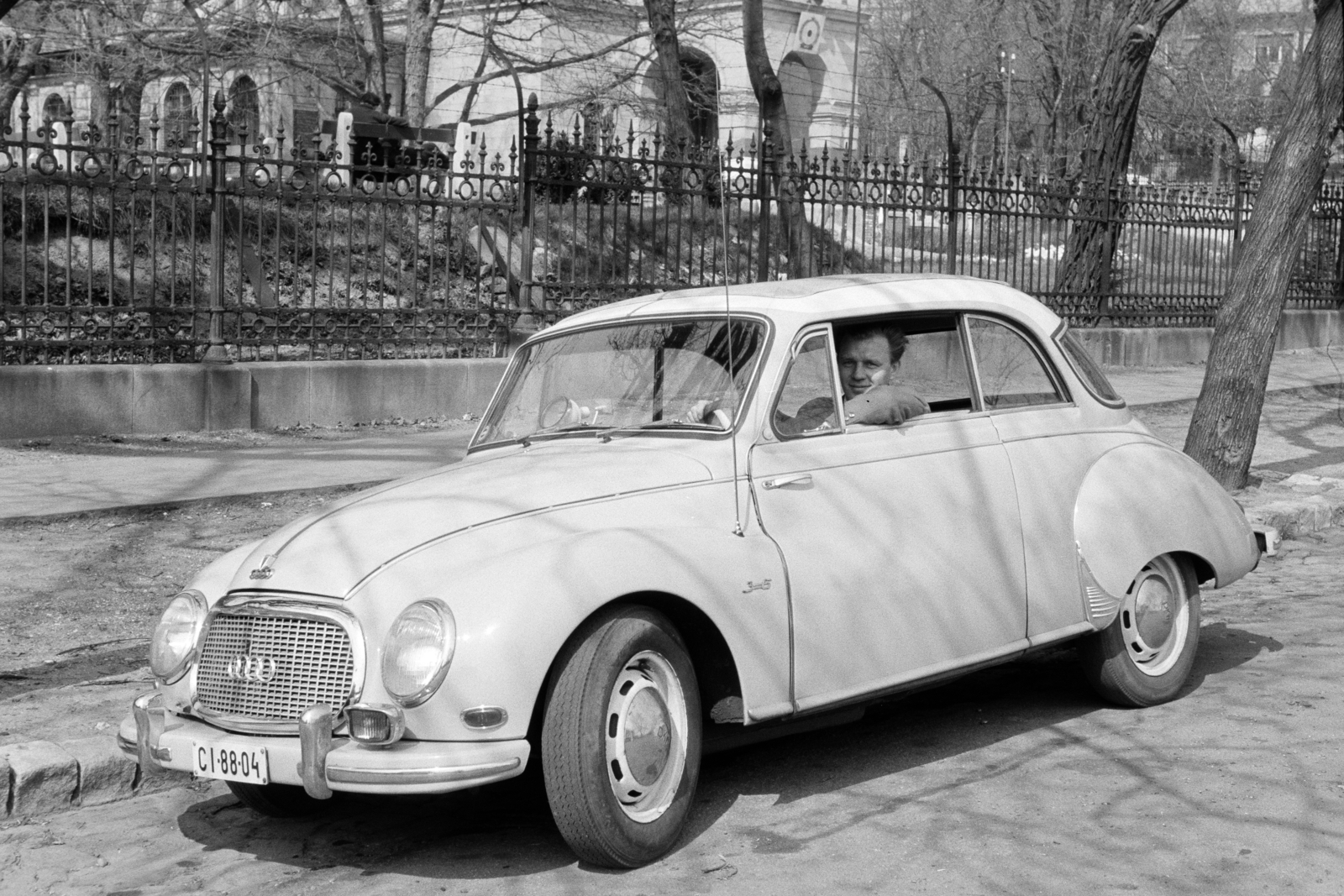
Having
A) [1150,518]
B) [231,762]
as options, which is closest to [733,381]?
[1150,518]

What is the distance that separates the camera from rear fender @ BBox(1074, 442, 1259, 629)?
5.86 metres

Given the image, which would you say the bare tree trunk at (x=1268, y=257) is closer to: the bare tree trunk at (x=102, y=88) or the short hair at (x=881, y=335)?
the short hair at (x=881, y=335)

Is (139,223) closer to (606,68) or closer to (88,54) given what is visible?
(88,54)

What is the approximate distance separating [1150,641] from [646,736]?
8.50 ft

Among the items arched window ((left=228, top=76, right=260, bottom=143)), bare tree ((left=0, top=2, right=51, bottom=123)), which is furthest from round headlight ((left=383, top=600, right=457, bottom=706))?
arched window ((left=228, top=76, right=260, bottom=143))

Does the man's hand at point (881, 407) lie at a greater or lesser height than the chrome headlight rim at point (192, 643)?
greater

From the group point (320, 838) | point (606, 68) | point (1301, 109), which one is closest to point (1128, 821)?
point (320, 838)

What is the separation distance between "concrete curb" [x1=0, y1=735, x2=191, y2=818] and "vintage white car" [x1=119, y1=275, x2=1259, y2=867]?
0.55 meters

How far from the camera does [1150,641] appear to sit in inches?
242

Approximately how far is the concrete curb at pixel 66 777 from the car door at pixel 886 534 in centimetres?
232

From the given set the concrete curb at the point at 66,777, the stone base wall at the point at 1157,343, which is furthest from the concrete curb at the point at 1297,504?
the stone base wall at the point at 1157,343

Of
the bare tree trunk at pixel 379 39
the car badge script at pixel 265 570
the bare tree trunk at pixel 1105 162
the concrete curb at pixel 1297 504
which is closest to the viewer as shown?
the car badge script at pixel 265 570

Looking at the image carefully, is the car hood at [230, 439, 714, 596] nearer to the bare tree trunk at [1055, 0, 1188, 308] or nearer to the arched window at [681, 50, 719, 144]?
the bare tree trunk at [1055, 0, 1188, 308]

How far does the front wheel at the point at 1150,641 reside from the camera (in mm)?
6008
